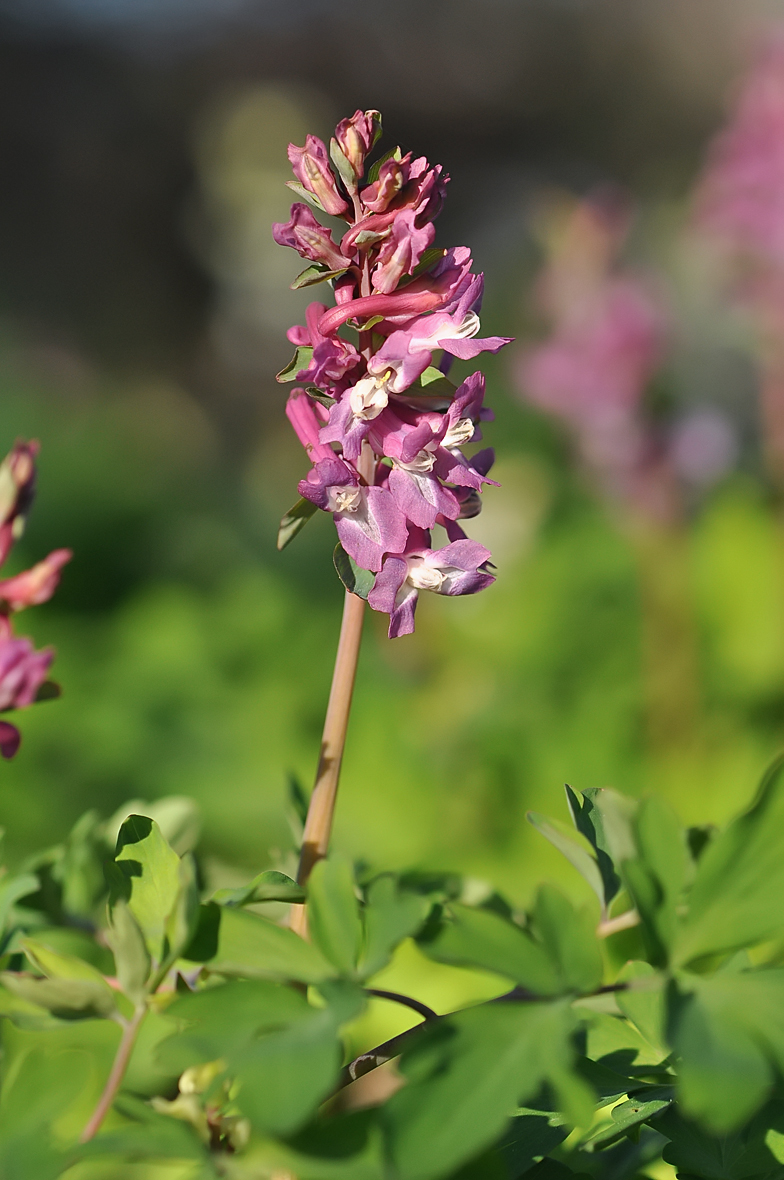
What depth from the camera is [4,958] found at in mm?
558

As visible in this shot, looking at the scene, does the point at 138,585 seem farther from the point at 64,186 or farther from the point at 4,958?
the point at 64,186

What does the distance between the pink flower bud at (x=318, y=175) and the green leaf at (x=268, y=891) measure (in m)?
0.37

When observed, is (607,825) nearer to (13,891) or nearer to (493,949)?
(493,949)

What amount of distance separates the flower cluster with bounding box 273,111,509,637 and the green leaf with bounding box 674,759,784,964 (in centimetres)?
21

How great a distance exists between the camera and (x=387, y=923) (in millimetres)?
389

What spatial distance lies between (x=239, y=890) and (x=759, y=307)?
6.94ft

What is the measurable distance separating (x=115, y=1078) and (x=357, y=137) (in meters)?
0.49

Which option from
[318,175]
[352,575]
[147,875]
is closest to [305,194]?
[318,175]

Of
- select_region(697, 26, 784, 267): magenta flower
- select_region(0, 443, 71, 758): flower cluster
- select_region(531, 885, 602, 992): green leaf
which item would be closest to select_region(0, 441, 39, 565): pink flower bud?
select_region(0, 443, 71, 758): flower cluster

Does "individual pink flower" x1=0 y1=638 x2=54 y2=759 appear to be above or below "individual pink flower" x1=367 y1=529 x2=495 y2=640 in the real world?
below

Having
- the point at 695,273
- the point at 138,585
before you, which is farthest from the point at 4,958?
the point at 695,273

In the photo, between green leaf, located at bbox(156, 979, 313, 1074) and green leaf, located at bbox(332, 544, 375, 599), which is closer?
green leaf, located at bbox(156, 979, 313, 1074)

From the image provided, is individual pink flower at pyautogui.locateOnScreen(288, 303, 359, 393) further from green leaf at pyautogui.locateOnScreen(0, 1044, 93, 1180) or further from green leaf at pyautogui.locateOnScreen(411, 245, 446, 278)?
green leaf at pyautogui.locateOnScreen(0, 1044, 93, 1180)

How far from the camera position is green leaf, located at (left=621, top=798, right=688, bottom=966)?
40 cm
